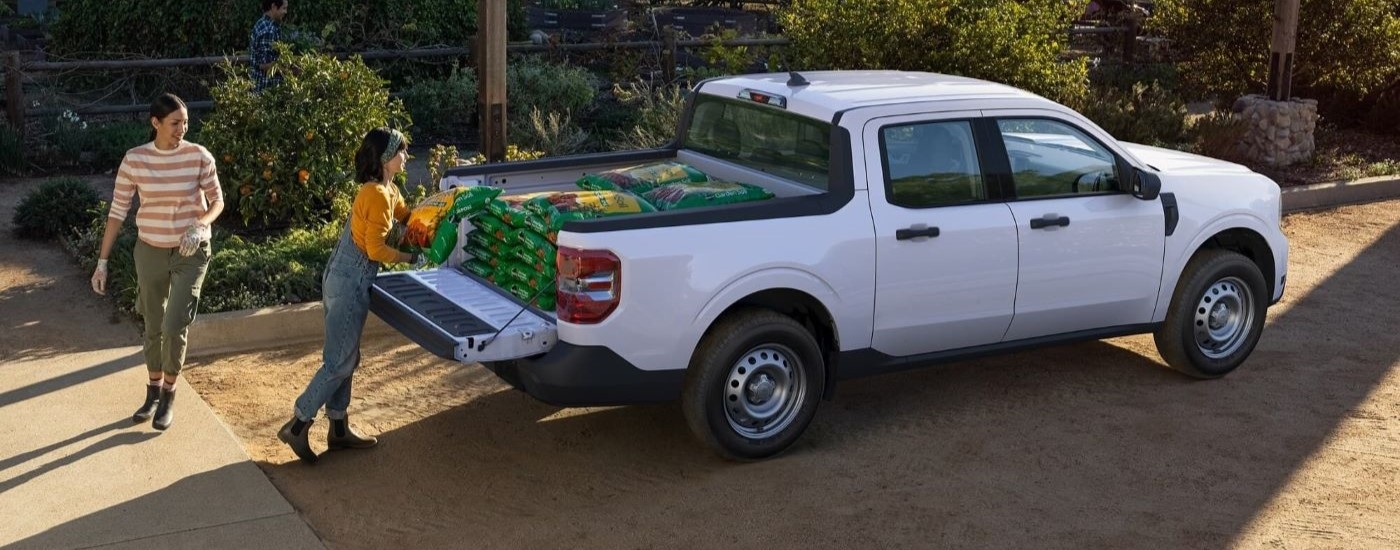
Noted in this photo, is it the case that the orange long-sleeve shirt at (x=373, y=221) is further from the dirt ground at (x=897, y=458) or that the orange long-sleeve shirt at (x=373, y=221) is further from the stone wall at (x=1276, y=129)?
the stone wall at (x=1276, y=129)

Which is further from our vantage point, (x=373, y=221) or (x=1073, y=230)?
(x=1073, y=230)

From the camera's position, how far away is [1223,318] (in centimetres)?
808

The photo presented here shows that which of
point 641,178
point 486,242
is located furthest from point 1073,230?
point 486,242

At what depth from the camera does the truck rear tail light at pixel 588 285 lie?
600 cm

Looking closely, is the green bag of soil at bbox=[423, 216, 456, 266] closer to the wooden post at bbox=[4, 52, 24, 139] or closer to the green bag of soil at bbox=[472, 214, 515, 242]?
the green bag of soil at bbox=[472, 214, 515, 242]

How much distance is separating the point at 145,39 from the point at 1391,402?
13.3 m

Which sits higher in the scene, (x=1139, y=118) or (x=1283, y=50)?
(x=1283, y=50)

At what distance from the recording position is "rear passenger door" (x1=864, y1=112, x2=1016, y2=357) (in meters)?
6.80

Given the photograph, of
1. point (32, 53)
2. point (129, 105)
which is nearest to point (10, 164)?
point (129, 105)

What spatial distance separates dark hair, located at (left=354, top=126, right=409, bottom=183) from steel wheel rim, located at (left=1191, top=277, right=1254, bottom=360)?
4.32 m

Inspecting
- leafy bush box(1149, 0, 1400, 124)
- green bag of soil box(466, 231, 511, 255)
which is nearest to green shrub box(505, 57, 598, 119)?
leafy bush box(1149, 0, 1400, 124)

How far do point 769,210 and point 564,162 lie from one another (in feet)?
5.41

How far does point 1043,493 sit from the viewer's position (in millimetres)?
6473

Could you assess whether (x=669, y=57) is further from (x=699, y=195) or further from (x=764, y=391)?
(x=764, y=391)
